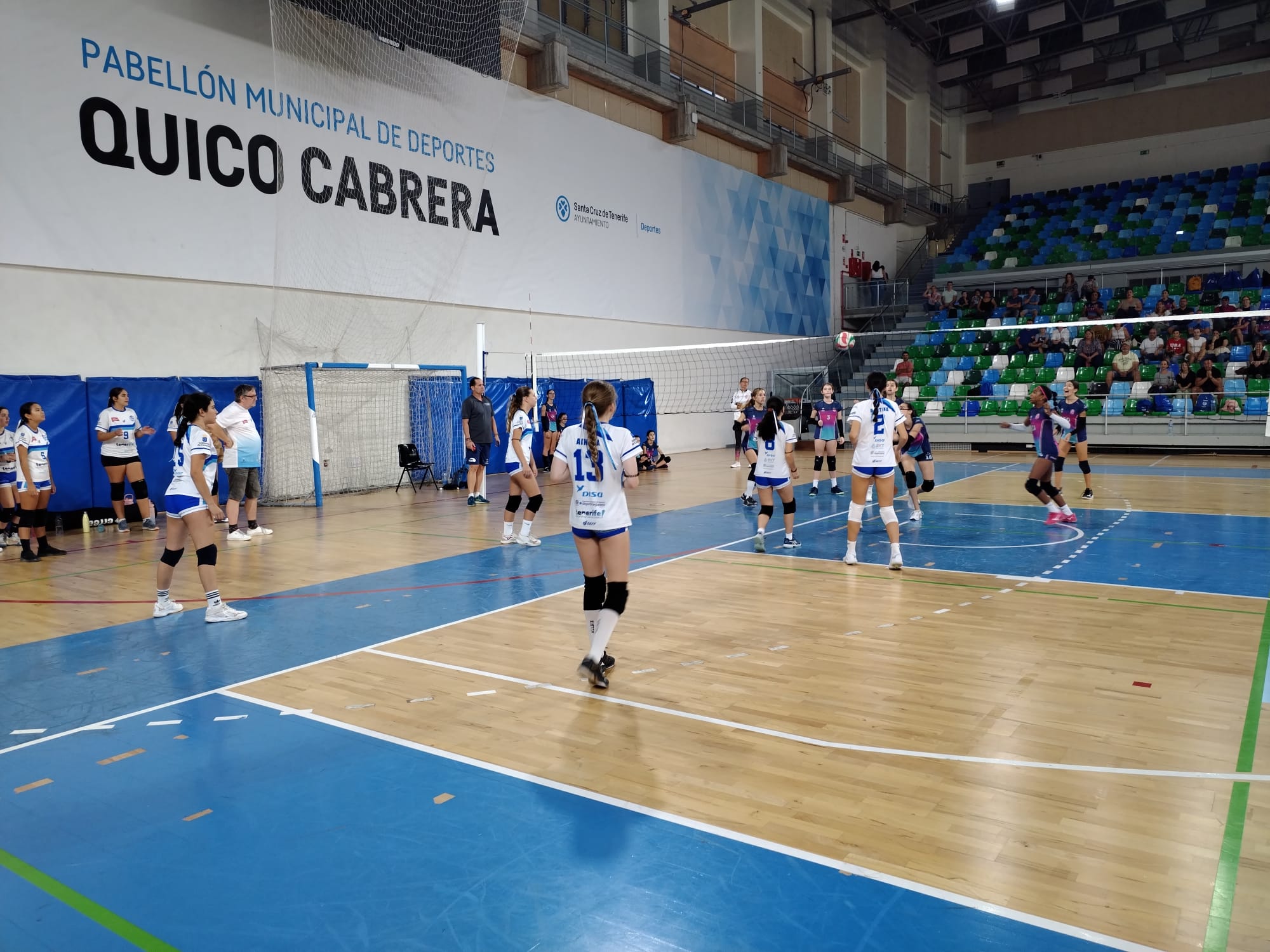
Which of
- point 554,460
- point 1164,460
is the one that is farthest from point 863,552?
point 1164,460

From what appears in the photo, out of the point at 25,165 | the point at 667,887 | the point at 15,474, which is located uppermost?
the point at 25,165

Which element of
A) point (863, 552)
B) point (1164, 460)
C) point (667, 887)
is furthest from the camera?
point (1164, 460)

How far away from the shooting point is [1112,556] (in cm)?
805

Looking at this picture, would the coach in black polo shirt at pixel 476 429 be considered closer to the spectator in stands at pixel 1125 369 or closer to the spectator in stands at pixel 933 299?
the spectator in stands at pixel 1125 369

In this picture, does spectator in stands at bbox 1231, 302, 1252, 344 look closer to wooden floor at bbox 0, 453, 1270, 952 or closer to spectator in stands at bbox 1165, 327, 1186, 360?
spectator in stands at bbox 1165, 327, 1186, 360

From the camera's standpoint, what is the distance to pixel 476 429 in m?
11.9

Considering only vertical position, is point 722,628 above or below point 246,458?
below

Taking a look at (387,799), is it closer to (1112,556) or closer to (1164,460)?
(1112,556)

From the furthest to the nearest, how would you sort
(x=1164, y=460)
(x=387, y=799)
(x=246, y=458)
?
Result: (x=1164, y=460), (x=246, y=458), (x=387, y=799)

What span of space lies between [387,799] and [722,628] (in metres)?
2.96

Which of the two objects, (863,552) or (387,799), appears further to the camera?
(863,552)

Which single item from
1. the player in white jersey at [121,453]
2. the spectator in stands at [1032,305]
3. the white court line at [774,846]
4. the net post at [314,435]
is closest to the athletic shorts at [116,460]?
the player in white jersey at [121,453]

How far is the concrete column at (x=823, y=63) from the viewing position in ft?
86.6

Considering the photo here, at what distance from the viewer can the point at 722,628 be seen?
19.4 ft
